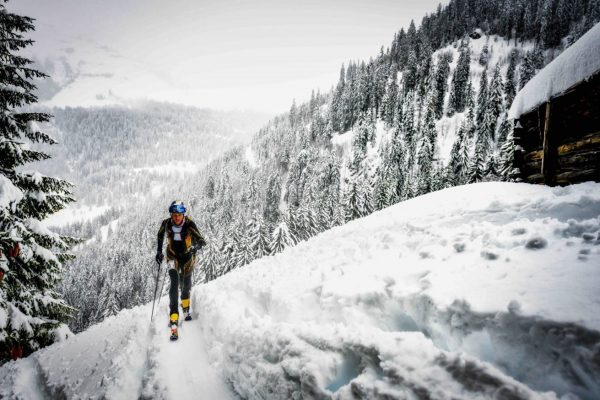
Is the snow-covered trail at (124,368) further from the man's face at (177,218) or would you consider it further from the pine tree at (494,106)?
the pine tree at (494,106)

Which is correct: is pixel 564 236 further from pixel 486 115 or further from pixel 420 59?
pixel 420 59

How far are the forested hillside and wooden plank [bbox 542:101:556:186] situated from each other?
31.8 metres

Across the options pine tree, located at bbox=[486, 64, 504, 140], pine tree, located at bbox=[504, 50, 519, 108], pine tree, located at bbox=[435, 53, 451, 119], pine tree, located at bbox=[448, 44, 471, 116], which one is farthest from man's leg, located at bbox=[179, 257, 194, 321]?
pine tree, located at bbox=[448, 44, 471, 116]

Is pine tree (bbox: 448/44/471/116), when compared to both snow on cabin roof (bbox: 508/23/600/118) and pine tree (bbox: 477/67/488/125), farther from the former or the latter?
snow on cabin roof (bbox: 508/23/600/118)

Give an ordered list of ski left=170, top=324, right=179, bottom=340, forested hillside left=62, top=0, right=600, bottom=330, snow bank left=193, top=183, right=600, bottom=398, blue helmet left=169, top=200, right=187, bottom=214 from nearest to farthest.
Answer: snow bank left=193, top=183, right=600, bottom=398 → ski left=170, top=324, right=179, bottom=340 → blue helmet left=169, top=200, right=187, bottom=214 → forested hillside left=62, top=0, right=600, bottom=330

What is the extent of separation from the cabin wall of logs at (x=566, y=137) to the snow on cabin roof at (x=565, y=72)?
230 mm

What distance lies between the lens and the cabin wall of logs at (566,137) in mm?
7762

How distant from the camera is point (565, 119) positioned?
8617mm

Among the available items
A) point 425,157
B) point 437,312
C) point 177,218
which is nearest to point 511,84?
point 425,157

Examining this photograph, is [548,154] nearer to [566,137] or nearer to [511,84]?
[566,137]

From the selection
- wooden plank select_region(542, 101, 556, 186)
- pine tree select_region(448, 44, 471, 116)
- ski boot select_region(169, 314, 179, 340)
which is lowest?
ski boot select_region(169, 314, 179, 340)

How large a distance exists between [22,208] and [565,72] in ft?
51.1

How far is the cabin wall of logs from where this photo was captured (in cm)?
776

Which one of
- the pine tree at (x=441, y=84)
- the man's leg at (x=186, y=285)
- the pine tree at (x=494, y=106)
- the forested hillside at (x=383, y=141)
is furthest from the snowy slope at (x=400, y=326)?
the pine tree at (x=441, y=84)
